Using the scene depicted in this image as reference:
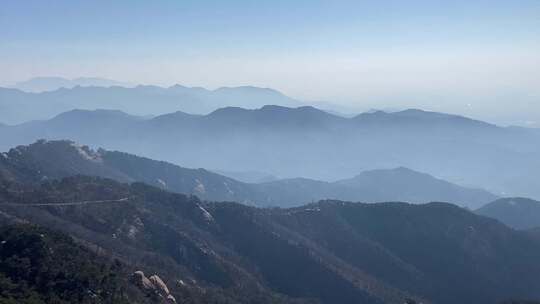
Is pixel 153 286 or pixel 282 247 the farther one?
pixel 282 247

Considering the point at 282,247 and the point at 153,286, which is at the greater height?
the point at 153,286

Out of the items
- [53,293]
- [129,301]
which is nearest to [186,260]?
[129,301]

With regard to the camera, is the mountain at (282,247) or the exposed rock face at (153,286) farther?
the mountain at (282,247)

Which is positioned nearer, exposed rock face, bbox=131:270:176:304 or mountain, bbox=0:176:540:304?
exposed rock face, bbox=131:270:176:304

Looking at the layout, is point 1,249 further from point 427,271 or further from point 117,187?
point 427,271
